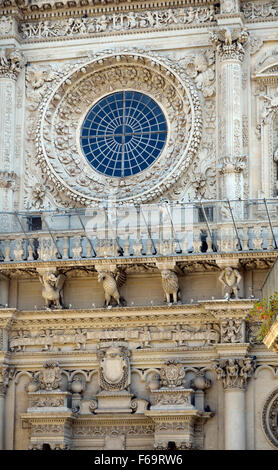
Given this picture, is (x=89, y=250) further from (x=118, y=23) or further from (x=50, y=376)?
(x=118, y=23)

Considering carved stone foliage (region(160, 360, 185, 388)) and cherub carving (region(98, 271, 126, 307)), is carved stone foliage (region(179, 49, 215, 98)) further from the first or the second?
carved stone foliage (region(160, 360, 185, 388))

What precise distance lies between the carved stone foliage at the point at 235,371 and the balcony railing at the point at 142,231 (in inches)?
89.7

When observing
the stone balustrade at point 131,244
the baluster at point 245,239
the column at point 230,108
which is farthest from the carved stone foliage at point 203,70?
the baluster at point 245,239

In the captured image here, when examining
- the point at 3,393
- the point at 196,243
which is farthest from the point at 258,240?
the point at 3,393

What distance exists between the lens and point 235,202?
28.6 m

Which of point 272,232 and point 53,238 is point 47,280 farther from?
point 272,232

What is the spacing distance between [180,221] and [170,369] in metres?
3.20

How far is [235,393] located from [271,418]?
0.92 m

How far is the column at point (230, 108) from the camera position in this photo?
2894 cm

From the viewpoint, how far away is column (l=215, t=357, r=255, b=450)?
1075 inches

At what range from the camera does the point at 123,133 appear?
30719mm
